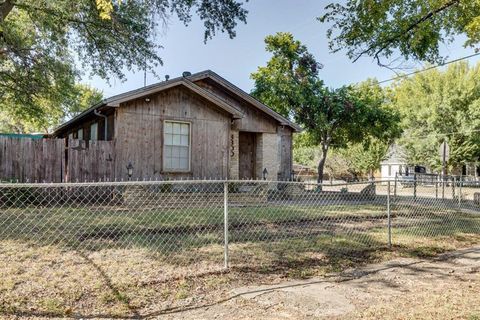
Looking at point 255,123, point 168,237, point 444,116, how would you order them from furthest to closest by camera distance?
1. point 444,116
2. point 255,123
3. point 168,237

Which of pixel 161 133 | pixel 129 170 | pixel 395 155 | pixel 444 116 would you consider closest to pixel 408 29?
pixel 161 133

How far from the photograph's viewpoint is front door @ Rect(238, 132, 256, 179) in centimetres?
1622

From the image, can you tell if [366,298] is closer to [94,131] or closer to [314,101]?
[94,131]

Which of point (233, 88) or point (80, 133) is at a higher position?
point (233, 88)

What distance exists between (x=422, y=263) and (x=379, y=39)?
6659 mm

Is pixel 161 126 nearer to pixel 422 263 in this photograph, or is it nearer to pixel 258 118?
pixel 258 118

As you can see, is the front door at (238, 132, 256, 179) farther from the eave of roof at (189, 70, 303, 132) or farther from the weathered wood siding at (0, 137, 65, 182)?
the weathered wood siding at (0, 137, 65, 182)

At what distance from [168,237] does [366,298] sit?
150 inches

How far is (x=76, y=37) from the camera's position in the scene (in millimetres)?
14953

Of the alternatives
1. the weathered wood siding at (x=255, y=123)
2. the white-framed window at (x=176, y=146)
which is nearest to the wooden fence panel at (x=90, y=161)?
the white-framed window at (x=176, y=146)

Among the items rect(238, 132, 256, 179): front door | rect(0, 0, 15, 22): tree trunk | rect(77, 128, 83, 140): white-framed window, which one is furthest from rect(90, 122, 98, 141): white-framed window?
rect(238, 132, 256, 179): front door

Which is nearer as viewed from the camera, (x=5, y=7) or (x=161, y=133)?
(x=5, y=7)

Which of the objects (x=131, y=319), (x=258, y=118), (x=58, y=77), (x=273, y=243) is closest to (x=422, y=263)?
(x=273, y=243)

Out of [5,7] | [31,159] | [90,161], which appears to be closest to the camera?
[31,159]
